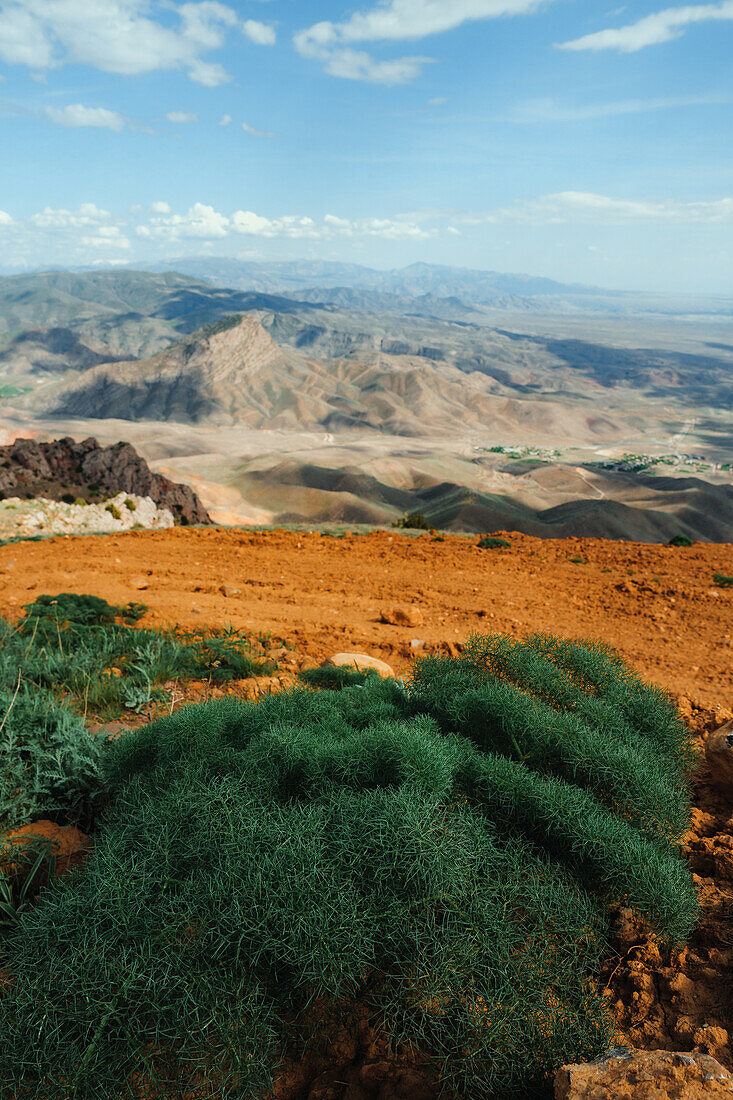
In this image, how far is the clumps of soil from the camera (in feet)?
8.20

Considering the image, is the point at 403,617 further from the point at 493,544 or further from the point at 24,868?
the point at 493,544

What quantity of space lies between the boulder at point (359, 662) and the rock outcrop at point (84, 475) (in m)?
31.6

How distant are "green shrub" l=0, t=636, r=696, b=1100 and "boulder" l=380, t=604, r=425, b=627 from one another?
17.5ft

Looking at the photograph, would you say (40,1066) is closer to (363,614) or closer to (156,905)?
(156,905)

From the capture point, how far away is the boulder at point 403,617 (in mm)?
8812

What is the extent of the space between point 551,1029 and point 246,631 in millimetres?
6300

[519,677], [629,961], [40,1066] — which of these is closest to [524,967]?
[629,961]

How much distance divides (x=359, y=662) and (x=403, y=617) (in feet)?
7.65

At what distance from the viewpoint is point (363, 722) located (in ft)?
13.1

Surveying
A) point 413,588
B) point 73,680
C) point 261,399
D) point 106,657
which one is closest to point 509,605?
point 413,588

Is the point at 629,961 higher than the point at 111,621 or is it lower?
higher

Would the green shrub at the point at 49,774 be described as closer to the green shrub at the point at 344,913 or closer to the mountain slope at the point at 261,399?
the green shrub at the point at 344,913

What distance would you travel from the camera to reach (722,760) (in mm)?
4309

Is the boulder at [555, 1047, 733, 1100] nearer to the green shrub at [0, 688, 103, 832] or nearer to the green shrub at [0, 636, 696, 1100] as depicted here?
the green shrub at [0, 636, 696, 1100]
